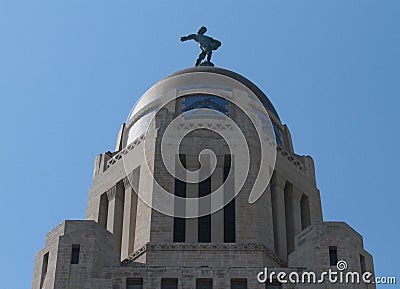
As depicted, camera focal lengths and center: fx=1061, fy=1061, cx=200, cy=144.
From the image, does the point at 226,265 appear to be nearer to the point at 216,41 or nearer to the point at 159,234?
the point at 159,234

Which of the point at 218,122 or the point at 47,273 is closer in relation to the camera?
the point at 47,273

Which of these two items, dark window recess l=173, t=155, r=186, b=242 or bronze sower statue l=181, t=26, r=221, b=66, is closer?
dark window recess l=173, t=155, r=186, b=242

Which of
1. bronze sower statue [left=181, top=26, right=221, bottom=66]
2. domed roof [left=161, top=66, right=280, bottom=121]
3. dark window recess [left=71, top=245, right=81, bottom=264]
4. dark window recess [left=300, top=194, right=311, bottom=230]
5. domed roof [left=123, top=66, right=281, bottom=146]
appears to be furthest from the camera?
bronze sower statue [left=181, top=26, right=221, bottom=66]

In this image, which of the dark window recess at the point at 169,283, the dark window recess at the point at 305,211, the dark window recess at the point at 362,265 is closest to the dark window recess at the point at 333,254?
the dark window recess at the point at 362,265

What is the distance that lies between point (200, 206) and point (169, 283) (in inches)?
234

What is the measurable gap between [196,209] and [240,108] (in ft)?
20.6

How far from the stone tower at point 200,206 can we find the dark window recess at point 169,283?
40mm

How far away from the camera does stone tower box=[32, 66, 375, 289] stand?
39531 millimetres

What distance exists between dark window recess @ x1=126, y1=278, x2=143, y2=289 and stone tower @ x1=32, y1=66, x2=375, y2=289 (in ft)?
0.12

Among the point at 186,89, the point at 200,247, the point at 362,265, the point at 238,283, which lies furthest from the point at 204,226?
the point at 186,89

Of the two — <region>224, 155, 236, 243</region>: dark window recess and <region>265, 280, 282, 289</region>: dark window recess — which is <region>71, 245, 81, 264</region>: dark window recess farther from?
<region>265, 280, 282, 289</region>: dark window recess

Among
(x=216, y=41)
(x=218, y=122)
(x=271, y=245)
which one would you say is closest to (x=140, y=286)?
(x=271, y=245)

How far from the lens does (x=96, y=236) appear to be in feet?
133

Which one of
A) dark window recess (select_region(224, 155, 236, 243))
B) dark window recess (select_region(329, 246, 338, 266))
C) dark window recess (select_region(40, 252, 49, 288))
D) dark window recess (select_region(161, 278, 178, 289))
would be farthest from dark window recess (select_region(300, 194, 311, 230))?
dark window recess (select_region(40, 252, 49, 288))
